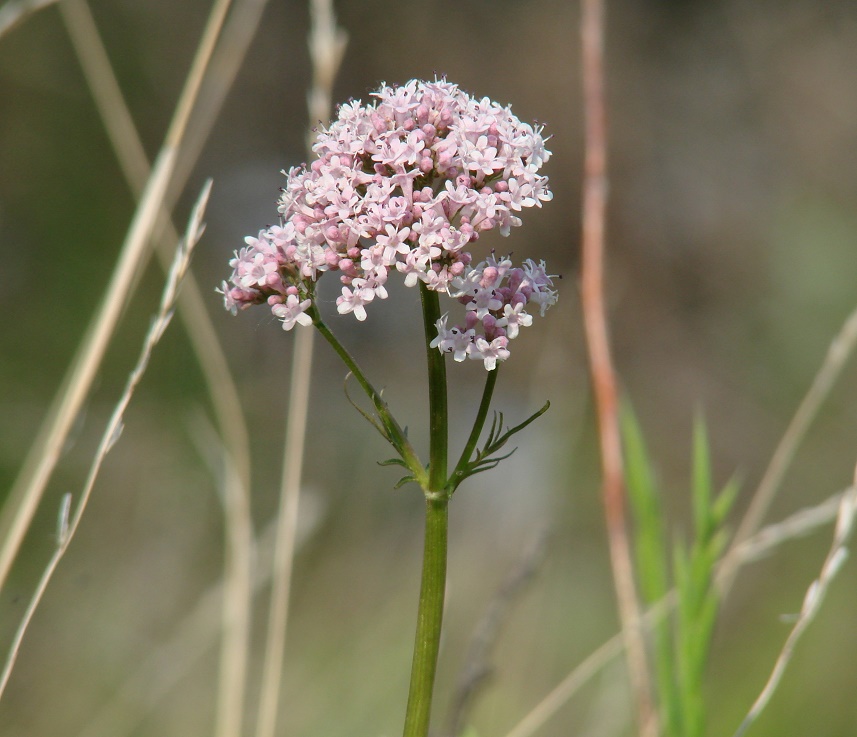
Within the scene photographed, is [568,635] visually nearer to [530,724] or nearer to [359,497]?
[359,497]

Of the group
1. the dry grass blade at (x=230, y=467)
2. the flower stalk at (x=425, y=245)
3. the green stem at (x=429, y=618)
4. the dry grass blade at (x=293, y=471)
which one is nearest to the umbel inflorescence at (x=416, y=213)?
the flower stalk at (x=425, y=245)

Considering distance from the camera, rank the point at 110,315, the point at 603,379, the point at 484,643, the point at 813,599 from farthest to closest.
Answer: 1. the point at 603,379
2. the point at 484,643
3. the point at 110,315
4. the point at 813,599

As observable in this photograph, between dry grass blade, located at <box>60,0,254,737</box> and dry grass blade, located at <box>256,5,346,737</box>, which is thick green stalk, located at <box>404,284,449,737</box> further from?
dry grass blade, located at <box>60,0,254,737</box>

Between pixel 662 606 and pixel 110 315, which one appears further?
pixel 662 606

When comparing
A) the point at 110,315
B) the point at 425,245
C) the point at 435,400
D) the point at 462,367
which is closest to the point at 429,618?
the point at 435,400

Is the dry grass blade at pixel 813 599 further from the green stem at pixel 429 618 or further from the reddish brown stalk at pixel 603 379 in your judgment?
the green stem at pixel 429 618

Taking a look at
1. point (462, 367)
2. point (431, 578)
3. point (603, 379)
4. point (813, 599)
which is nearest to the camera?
point (431, 578)

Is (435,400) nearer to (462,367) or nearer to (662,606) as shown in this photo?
(662,606)
